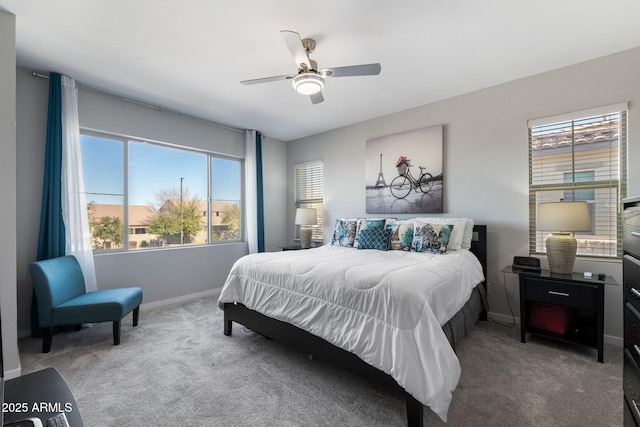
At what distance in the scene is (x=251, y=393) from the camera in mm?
1945

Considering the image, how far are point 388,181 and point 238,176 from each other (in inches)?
100

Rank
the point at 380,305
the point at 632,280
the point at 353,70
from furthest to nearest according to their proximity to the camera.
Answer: the point at 353,70 → the point at 380,305 → the point at 632,280

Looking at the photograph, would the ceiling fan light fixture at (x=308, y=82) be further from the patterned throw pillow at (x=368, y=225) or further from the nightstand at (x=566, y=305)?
the nightstand at (x=566, y=305)

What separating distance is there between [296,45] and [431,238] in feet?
7.37

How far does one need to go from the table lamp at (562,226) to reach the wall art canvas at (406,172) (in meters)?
1.22

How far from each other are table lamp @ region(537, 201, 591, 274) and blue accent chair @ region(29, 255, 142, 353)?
3.99 meters

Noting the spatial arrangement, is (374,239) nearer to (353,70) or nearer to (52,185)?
(353,70)

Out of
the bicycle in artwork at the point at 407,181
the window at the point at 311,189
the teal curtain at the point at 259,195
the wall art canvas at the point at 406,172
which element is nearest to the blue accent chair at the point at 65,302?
the teal curtain at the point at 259,195

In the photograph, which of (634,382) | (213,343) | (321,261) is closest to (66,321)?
(213,343)

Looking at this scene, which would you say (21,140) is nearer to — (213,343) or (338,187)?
(213,343)

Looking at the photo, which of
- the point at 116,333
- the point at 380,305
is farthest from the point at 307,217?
the point at 380,305

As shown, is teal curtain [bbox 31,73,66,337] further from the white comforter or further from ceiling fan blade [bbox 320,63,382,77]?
ceiling fan blade [bbox 320,63,382,77]

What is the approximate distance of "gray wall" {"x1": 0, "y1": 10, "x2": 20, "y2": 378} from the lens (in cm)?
212

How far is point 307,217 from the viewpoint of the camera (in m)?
4.71
